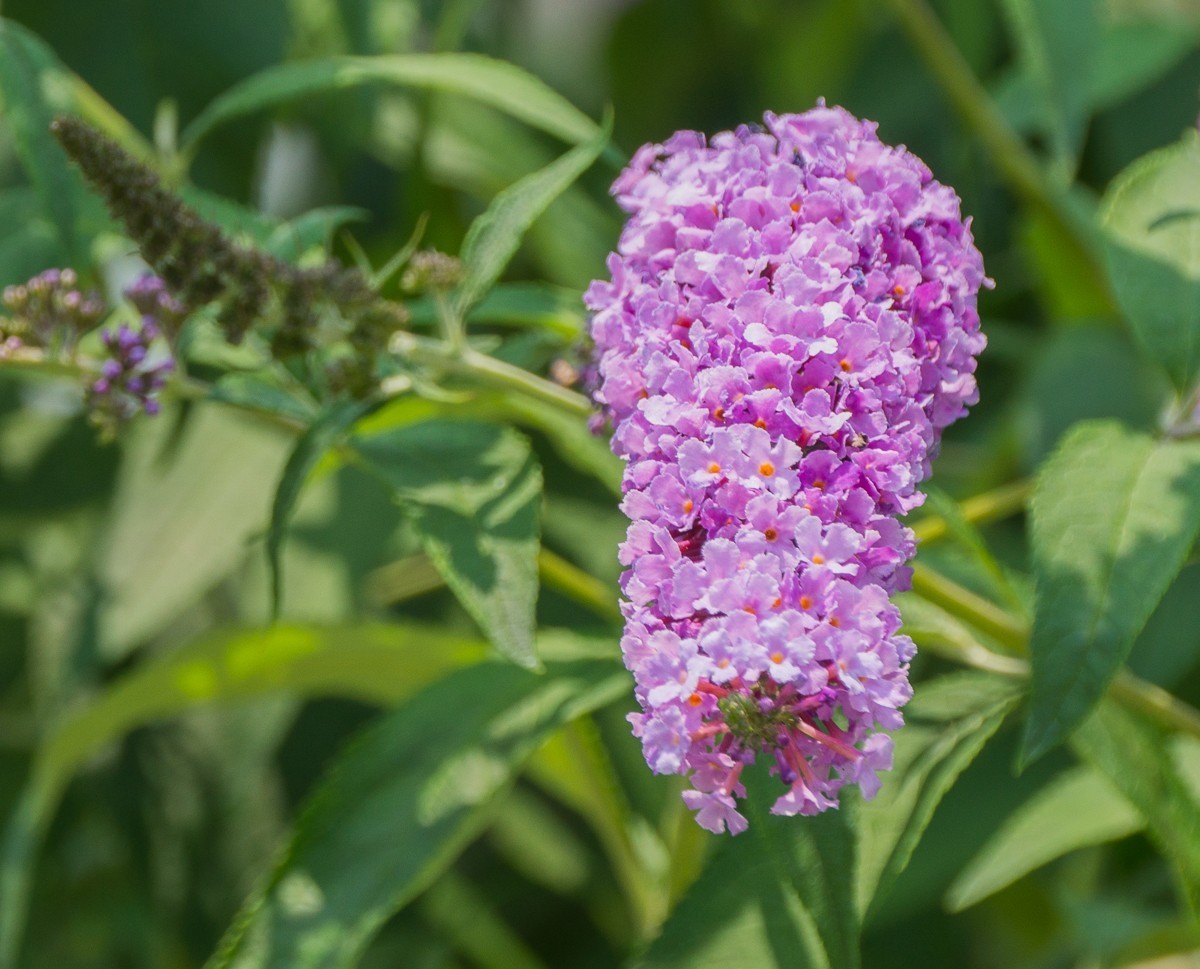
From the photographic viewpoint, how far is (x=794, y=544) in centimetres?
62

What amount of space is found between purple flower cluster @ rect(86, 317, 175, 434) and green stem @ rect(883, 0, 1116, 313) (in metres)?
0.79

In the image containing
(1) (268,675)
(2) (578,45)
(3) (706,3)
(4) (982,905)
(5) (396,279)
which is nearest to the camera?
(1) (268,675)

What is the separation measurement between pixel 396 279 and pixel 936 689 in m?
0.81

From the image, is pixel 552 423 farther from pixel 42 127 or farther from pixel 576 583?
pixel 42 127

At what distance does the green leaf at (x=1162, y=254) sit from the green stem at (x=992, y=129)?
15.8 inches

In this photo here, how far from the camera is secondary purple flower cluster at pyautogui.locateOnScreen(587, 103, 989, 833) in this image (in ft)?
2.00

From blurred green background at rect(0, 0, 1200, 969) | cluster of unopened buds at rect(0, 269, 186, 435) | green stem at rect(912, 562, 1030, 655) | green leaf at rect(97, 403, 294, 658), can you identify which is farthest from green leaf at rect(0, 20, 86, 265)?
green stem at rect(912, 562, 1030, 655)

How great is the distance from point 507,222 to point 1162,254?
16.5 inches

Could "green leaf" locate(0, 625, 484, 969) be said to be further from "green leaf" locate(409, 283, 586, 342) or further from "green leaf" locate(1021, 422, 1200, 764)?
"green leaf" locate(1021, 422, 1200, 764)

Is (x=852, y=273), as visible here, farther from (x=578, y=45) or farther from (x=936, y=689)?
(x=578, y=45)

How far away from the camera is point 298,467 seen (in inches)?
32.3

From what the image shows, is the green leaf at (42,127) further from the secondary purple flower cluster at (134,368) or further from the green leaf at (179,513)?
the green leaf at (179,513)

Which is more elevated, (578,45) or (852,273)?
(852,273)

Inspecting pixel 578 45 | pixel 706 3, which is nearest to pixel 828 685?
pixel 706 3
